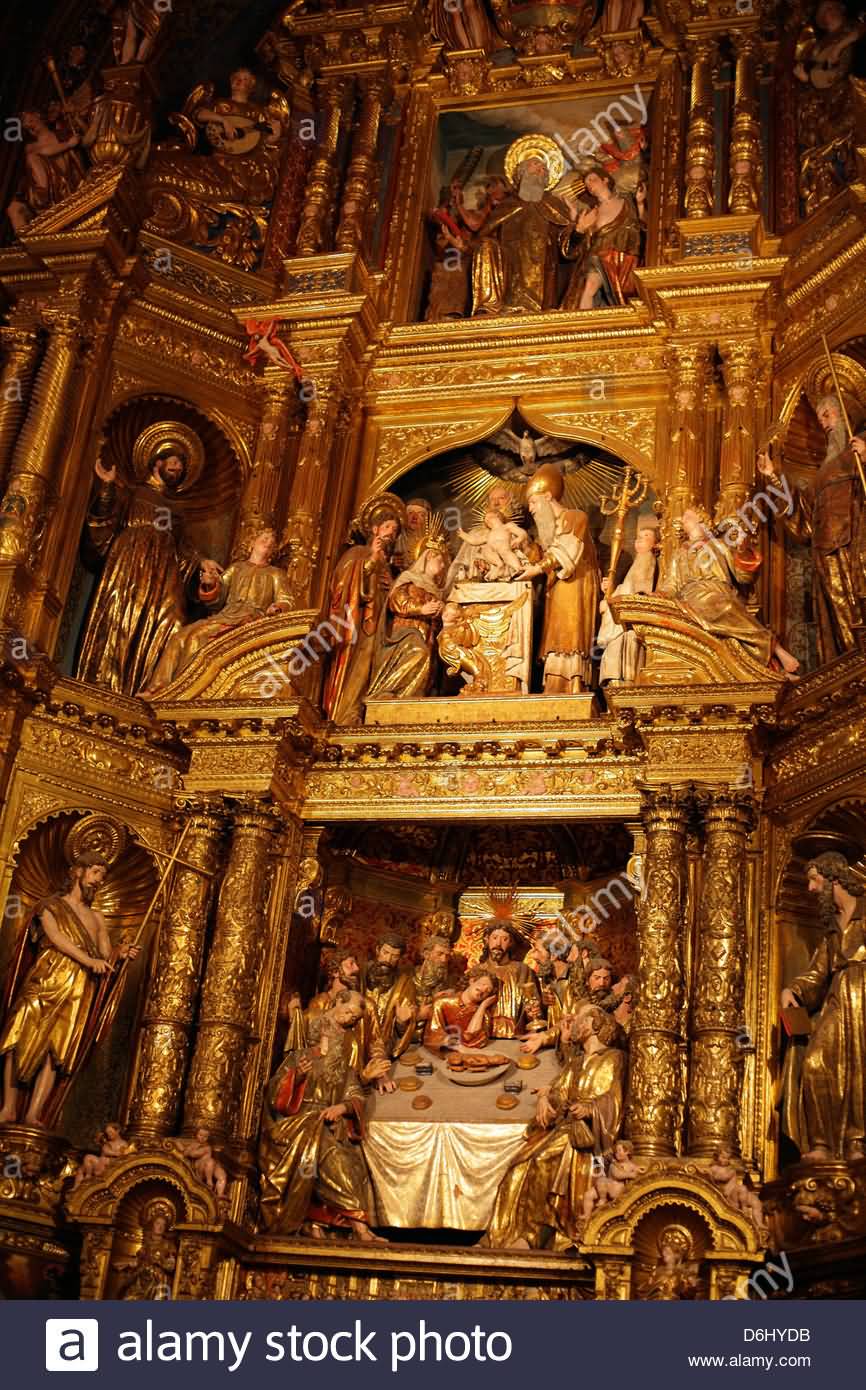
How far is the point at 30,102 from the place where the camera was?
17.6 meters

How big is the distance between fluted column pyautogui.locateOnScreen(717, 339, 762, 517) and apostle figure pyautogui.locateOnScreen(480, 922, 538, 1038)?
149 inches

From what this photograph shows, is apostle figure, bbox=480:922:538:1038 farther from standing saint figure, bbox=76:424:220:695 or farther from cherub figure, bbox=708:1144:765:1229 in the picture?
standing saint figure, bbox=76:424:220:695

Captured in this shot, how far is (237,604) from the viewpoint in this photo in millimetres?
14539

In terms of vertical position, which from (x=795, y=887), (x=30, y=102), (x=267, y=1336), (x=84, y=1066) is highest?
(x=30, y=102)

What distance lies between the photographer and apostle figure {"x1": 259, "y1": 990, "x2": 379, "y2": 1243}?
41.0 ft

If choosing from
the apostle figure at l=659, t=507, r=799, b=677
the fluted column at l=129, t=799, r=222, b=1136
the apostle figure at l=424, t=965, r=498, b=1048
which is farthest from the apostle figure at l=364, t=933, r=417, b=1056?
the apostle figure at l=659, t=507, r=799, b=677

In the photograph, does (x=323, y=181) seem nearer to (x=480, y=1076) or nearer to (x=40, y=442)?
(x=40, y=442)

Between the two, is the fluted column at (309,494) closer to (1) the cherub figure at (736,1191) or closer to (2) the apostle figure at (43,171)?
(2) the apostle figure at (43,171)

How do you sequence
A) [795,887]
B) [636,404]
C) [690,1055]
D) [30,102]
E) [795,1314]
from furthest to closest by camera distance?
[30,102] < [636,404] < [795,887] < [690,1055] < [795,1314]

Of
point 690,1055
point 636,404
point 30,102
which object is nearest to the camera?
point 690,1055

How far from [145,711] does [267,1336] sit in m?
5.94

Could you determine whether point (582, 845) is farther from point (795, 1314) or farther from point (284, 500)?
point (795, 1314)

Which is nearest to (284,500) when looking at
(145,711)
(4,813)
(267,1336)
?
(145,711)

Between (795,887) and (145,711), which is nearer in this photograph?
(795,887)
